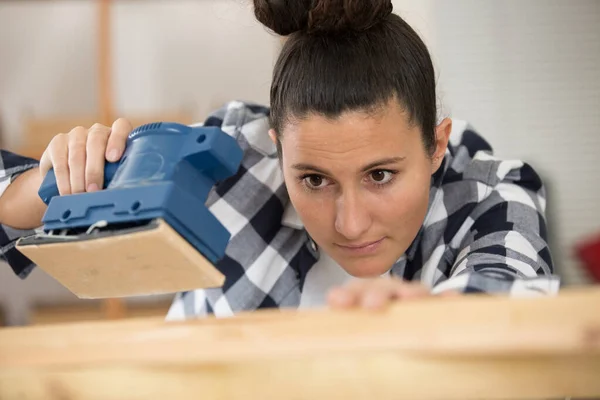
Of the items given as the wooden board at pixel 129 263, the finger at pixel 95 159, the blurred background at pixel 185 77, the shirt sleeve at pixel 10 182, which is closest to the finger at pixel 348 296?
the wooden board at pixel 129 263

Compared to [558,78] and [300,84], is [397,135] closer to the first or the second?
[300,84]

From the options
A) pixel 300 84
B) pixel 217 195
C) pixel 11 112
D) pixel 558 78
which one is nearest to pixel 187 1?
pixel 11 112

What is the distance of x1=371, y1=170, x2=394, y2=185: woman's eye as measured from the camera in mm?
845

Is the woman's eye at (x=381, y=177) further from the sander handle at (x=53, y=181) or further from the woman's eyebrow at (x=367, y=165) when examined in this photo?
the sander handle at (x=53, y=181)

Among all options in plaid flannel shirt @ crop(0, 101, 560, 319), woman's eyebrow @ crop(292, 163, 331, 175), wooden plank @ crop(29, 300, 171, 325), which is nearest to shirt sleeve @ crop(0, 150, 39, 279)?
plaid flannel shirt @ crop(0, 101, 560, 319)

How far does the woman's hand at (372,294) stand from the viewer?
0.45 meters

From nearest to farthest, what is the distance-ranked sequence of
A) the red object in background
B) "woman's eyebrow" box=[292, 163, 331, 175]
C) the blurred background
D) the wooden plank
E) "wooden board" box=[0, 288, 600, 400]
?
"wooden board" box=[0, 288, 600, 400] → "woman's eyebrow" box=[292, 163, 331, 175] → the red object in background → the blurred background → the wooden plank

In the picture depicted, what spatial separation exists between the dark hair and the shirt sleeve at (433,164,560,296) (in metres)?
0.13

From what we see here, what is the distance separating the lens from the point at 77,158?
754 millimetres

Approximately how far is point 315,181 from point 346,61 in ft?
0.48

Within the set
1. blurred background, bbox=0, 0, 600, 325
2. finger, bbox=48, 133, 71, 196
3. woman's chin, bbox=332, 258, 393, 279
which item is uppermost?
finger, bbox=48, 133, 71, 196

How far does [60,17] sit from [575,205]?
7.79ft

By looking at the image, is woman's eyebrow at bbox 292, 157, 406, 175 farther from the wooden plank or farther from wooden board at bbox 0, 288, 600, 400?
the wooden plank

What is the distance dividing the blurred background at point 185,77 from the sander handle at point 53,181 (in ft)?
4.17
